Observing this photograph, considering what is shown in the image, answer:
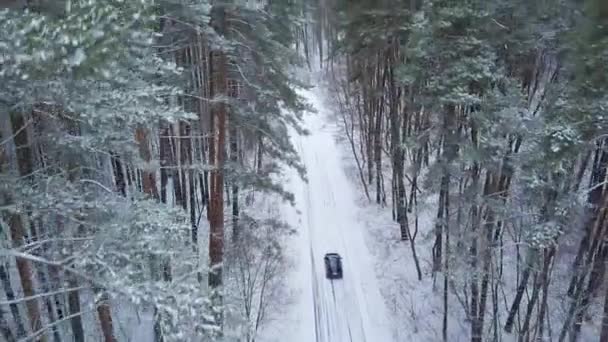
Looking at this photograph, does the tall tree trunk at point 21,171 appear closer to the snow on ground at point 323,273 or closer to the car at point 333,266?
the snow on ground at point 323,273

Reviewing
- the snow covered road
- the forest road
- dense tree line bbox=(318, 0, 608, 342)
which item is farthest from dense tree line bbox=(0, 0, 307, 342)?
the snow covered road

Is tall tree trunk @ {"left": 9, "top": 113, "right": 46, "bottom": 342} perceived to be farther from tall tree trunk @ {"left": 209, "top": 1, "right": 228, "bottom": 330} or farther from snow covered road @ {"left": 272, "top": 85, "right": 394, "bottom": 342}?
snow covered road @ {"left": 272, "top": 85, "right": 394, "bottom": 342}

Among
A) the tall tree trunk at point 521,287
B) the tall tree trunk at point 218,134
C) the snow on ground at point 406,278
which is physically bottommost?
the snow on ground at point 406,278

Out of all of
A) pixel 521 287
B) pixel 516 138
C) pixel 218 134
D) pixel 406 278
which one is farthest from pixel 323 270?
pixel 218 134

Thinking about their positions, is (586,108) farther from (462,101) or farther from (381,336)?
(381,336)

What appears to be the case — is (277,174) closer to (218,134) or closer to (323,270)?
(218,134)

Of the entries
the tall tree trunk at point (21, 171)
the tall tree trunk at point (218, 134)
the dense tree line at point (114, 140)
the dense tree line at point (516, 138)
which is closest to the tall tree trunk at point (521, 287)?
the dense tree line at point (516, 138)
